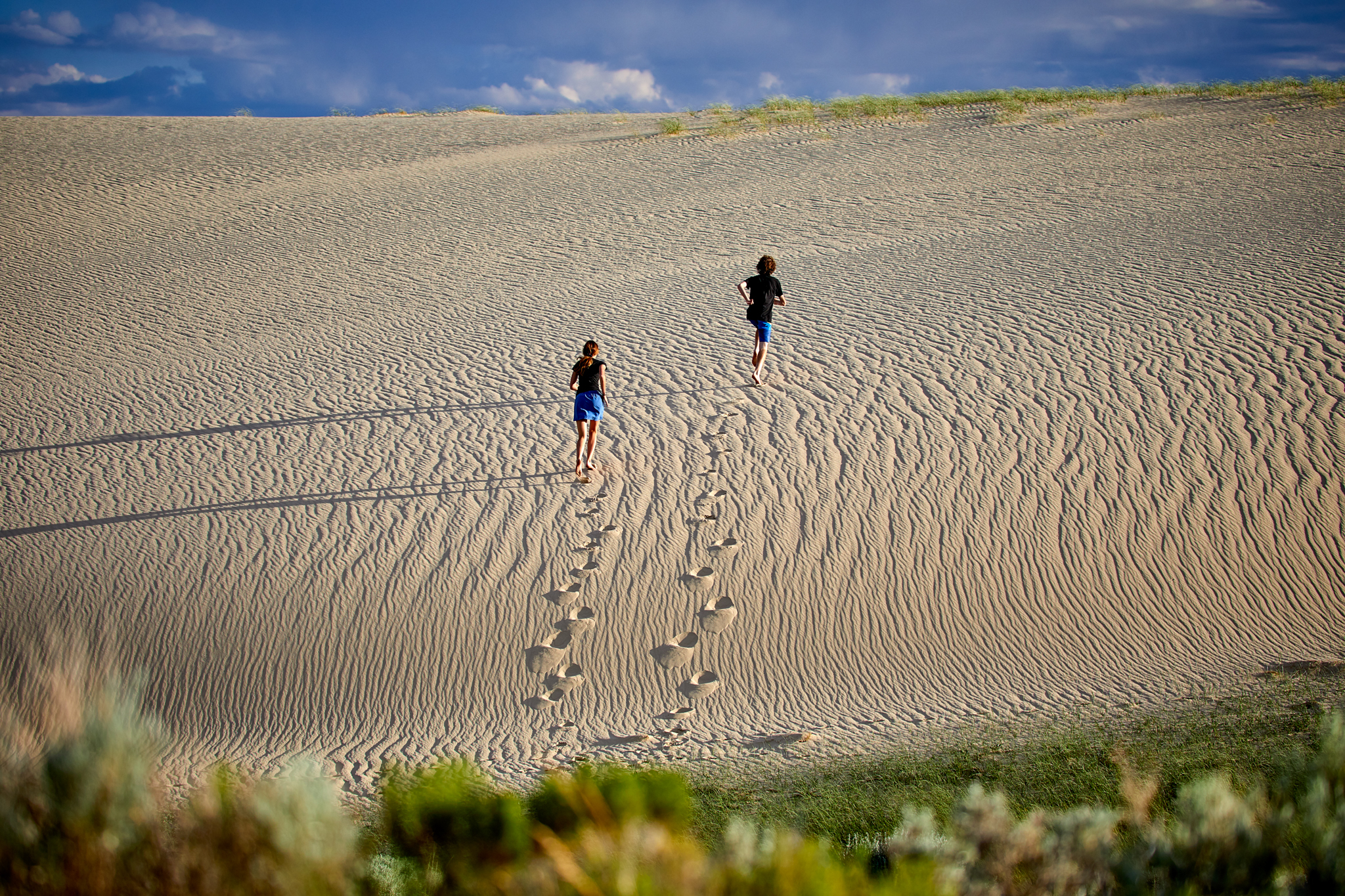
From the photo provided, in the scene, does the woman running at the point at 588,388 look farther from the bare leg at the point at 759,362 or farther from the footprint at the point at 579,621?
the bare leg at the point at 759,362

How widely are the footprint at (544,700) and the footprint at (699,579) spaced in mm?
1435

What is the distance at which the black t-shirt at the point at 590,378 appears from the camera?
7.46 meters

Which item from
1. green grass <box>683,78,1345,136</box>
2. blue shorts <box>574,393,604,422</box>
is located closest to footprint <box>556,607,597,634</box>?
blue shorts <box>574,393,604,422</box>

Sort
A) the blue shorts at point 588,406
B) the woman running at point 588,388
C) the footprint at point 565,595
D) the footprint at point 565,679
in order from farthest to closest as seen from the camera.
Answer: the blue shorts at point 588,406 < the woman running at point 588,388 < the footprint at point 565,595 < the footprint at point 565,679

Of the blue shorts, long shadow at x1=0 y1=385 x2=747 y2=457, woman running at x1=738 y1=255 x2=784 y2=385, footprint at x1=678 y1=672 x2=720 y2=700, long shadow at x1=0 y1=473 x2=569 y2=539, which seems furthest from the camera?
long shadow at x1=0 y1=385 x2=747 y2=457

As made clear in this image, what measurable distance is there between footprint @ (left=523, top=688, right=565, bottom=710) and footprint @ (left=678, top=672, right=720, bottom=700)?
899mm

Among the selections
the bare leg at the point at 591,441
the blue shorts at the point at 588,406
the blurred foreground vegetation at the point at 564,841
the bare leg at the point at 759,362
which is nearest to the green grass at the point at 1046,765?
the blurred foreground vegetation at the point at 564,841

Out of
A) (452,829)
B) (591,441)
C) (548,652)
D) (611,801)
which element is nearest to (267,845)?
(452,829)

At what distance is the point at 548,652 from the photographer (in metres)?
6.29

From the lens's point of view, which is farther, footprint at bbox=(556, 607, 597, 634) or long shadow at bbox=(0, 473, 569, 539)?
long shadow at bbox=(0, 473, 569, 539)

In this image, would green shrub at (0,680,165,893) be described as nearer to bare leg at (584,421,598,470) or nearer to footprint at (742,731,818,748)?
footprint at (742,731,818,748)

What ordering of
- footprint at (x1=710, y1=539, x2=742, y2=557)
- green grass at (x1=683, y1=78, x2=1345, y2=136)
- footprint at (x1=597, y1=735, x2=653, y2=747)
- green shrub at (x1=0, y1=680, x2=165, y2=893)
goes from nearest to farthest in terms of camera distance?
green shrub at (x1=0, y1=680, x2=165, y2=893) < footprint at (x1=597, y1=735, x2=653, y2=747) < footprint at (x1=710, y1=539, x2=742, y2=557) < green grass at (x1=683, y1=78, x2=1345, y2=136)

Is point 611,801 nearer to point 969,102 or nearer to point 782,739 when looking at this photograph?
point 782,739

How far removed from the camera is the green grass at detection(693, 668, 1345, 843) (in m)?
4.06
